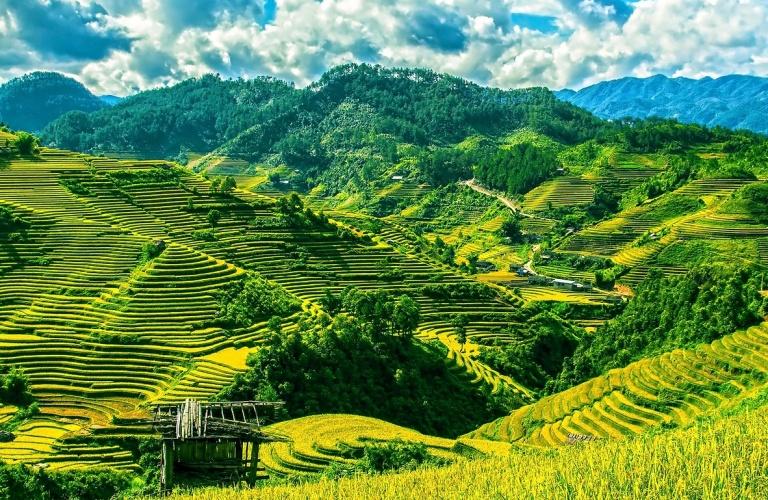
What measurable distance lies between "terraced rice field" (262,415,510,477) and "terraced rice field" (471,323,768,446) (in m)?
4.33

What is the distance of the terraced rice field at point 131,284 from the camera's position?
35281 millimetres

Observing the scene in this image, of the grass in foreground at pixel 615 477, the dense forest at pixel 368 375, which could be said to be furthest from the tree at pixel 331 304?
the grass in foreground at pixel 615 477

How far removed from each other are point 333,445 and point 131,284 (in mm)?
26200

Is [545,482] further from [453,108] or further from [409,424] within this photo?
[453,108]

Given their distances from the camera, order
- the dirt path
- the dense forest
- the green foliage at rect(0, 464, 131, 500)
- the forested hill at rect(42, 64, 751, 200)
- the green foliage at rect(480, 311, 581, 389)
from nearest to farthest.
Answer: the green foliage at rect(0, 464, 131, 500) → the dense forest → the green foliage at rect(480, 311, 581, 389) → the dirt path → the forested hill at rect(42, 64, 751, 200)

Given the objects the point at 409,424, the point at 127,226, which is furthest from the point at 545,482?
the point at 127,226

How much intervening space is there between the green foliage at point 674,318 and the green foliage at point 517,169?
68231 mm

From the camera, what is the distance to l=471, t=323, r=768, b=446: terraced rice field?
2916 centimetres

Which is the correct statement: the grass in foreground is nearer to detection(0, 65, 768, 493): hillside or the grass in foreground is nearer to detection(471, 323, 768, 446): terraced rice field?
detection(0, 65, 768, 493): hillside

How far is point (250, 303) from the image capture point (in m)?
46.7

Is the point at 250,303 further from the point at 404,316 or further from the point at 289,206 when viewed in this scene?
the point at 289,206

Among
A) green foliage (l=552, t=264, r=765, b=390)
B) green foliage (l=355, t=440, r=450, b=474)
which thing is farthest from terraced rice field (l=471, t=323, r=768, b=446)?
green foliage (l=355, t=440, r=450, b=474)

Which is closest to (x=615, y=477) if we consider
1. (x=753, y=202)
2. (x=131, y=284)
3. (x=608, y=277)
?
(x=131, y=284)

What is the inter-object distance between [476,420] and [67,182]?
151 feet
